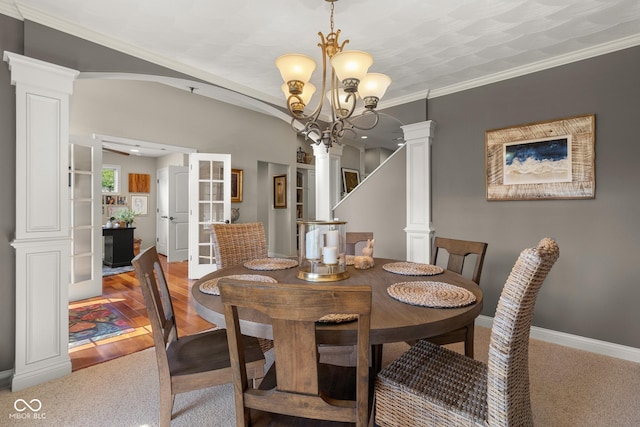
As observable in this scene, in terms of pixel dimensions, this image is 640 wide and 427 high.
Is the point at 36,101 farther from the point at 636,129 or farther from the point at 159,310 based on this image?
the point at 636,129

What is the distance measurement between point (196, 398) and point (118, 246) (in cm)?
456

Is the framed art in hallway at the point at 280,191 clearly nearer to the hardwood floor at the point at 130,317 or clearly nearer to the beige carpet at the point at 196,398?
the hardwood floor at the point at 130,317

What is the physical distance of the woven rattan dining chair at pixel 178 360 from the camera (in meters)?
1.32

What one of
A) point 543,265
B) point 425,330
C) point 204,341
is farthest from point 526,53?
point 204,341

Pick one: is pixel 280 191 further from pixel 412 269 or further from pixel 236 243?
pixel 412 269

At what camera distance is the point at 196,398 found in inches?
73.9

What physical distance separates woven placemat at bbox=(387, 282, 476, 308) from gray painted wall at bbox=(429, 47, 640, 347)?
5.67ft

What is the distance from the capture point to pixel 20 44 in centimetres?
196

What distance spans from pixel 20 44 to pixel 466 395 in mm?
3018

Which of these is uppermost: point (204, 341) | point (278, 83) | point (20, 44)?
point (278, 83)

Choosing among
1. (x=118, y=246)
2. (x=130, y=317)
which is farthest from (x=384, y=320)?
(x=118, y=246)

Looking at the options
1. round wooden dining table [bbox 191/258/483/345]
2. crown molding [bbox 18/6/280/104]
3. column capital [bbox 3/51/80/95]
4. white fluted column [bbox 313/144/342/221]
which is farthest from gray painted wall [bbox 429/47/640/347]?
column capital [bbox 3/51/80/95]

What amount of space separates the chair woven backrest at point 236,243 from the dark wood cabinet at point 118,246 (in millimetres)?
4087

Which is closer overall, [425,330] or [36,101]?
[425,330]
